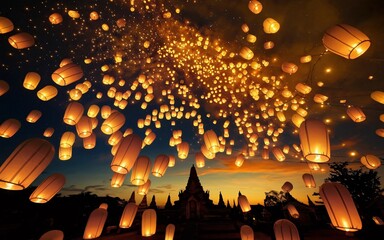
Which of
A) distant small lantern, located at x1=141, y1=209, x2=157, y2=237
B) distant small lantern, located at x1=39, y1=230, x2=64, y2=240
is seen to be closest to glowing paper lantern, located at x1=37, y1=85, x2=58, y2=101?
distant small lantern, located at x1=39, y1=230, x2=64, y2=240

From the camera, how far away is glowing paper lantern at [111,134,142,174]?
10.6 feet

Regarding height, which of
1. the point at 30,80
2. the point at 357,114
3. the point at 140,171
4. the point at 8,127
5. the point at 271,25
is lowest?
the point at 140,171

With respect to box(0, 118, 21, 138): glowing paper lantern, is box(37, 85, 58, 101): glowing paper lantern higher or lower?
higher

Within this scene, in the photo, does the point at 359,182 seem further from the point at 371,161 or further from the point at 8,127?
the point at 8,127

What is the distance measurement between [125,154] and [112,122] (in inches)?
72.0

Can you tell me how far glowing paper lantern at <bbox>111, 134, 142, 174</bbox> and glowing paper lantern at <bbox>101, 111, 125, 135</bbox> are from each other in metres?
1.69

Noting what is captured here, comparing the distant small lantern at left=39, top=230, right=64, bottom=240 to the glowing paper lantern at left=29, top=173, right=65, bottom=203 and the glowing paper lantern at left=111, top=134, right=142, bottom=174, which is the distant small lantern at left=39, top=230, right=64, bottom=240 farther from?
the glowing paper lantern at left=111, top=134, right=142, bottom=174

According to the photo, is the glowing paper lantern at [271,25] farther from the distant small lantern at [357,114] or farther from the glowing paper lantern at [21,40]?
the glowing paper lantern at [21,40]

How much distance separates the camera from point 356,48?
10.0 ft

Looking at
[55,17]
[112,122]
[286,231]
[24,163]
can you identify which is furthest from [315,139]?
[55,17]

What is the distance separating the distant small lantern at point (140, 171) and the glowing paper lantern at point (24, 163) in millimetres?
1683

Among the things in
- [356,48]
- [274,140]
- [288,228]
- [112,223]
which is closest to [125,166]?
[356,48]

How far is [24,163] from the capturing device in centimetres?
242

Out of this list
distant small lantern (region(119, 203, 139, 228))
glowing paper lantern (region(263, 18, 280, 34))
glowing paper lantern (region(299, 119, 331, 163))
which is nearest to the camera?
glowing paper lantern (region(299, 119, 331, 163))
